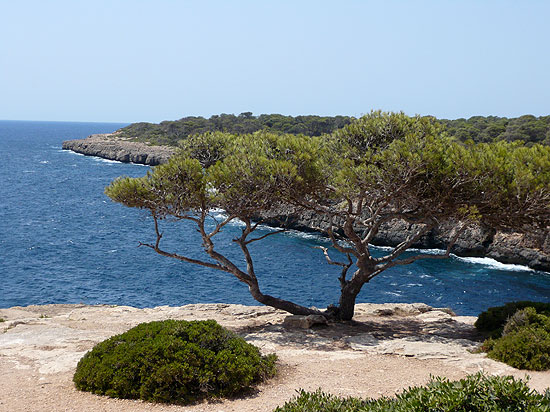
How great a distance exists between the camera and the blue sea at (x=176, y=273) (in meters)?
36.7

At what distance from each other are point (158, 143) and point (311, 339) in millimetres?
126855

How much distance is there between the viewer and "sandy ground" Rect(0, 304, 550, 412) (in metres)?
11.7

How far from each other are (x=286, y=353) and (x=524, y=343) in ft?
23.0

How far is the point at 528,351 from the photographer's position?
14.2 metres

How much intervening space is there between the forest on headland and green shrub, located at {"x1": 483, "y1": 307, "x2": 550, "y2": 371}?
2144 inches

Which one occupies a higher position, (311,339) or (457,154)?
(457,154)

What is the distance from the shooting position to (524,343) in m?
14.5

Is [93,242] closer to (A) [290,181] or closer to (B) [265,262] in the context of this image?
(B) [265,262]

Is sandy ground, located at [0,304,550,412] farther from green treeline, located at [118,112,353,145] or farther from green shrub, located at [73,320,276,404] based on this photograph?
green treeline, located at [118,112,353,145]

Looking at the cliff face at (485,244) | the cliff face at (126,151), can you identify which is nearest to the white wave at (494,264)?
the cliff face at (485,244)

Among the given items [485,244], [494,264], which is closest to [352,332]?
[494,264]

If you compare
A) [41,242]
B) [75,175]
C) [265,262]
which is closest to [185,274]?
[265,262]

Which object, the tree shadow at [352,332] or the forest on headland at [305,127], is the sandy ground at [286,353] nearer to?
the tree shadow at [352,332]

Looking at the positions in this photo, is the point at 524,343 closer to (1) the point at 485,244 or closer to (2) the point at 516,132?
(1) the point at 485,244
